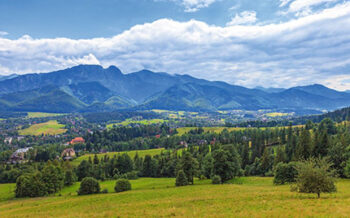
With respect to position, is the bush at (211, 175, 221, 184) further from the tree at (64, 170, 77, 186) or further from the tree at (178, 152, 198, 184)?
the tree at (64, 170, 77, 186)

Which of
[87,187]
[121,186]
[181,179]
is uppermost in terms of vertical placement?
[181,179]

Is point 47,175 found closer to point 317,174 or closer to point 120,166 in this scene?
point 120,166

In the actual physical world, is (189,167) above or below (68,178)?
above

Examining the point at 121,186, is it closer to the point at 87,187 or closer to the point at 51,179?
the point at 87,187

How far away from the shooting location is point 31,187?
2990 inches

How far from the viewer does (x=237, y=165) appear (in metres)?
81.1

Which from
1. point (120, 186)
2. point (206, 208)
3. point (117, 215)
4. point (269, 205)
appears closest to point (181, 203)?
point (206, 208)

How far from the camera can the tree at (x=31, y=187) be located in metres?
75.7

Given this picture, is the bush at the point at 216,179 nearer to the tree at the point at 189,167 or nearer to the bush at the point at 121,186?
the tree at the point at 189,167

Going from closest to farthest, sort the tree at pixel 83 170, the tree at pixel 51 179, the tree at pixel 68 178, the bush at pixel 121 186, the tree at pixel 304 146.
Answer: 1. the bush at pixel 121 186
2. the tree at pixel 51 179
3. the tree at pixel 304 146
4. the tree at pixel 68 178
5. the tree at pixel 83 170

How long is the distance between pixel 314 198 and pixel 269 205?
319 inches

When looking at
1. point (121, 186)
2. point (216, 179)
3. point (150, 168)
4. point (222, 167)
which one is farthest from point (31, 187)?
point (222, 167)

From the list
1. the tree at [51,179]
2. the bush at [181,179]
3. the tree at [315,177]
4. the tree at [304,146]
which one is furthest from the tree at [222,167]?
the tree at [51,179]

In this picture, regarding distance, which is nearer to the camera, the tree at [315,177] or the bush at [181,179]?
the tree at [315,177]
